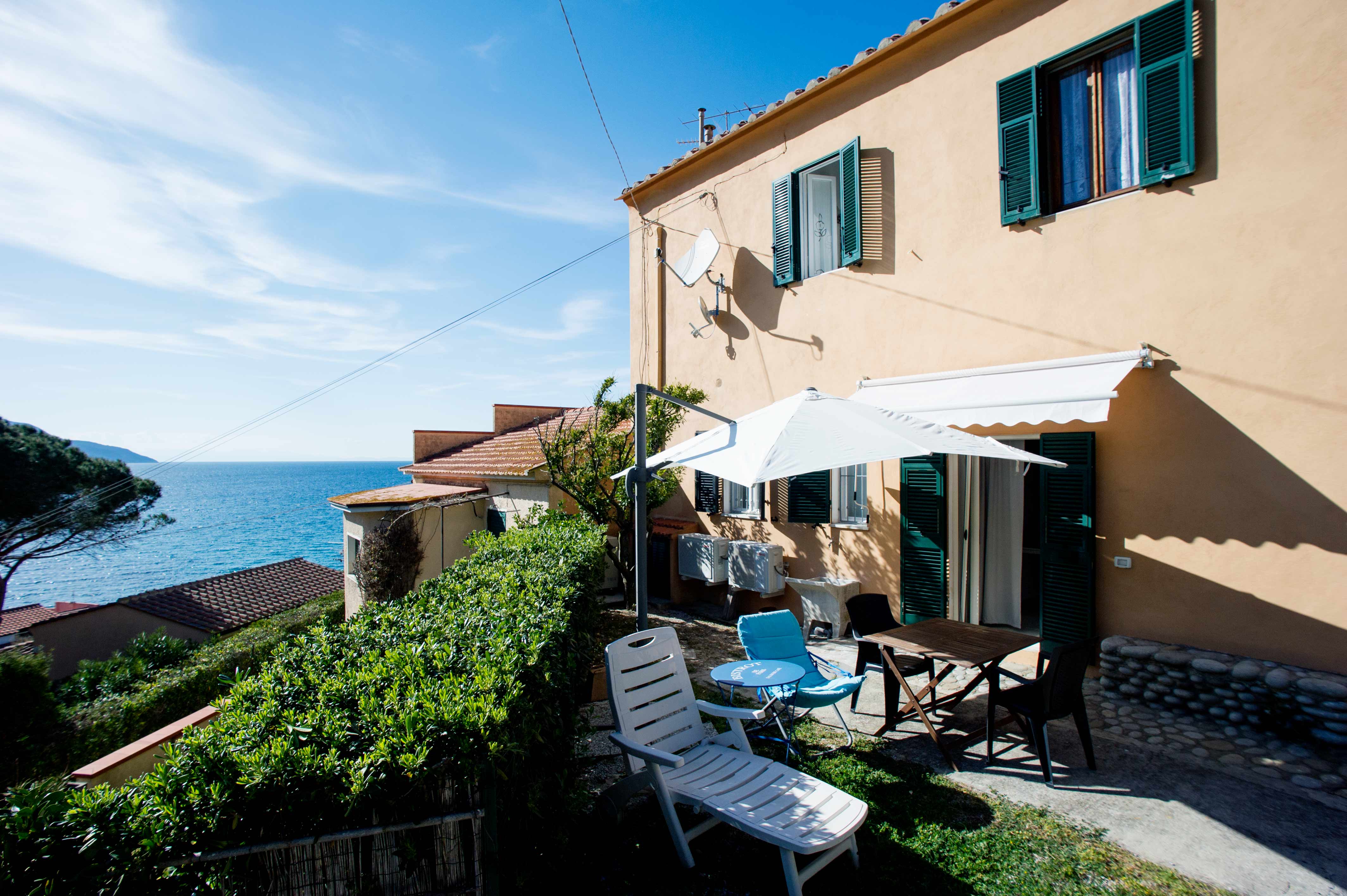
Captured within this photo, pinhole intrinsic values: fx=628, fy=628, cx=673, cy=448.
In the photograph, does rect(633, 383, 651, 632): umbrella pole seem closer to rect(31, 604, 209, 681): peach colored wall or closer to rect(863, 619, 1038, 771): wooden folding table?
rect(863, 619, 1038, 771): wooden folding table

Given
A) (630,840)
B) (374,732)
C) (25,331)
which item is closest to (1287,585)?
(630,840)

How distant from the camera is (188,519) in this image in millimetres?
116500

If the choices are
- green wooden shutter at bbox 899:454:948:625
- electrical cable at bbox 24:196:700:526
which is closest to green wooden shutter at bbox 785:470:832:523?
green wooden shutter at bbox 899:454:948:625

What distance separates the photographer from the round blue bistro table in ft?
19.1

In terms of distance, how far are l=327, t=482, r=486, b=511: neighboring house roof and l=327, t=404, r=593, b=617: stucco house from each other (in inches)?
1.0

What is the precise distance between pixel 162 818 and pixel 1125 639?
916 cm

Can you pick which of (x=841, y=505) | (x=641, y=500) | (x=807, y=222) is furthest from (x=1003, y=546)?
(x=807, y=222)

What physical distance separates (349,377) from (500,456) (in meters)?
5.43

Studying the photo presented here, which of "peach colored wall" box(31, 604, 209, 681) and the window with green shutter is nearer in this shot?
the window with green shutter

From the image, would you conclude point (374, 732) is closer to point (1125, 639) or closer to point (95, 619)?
point (1125, 639)

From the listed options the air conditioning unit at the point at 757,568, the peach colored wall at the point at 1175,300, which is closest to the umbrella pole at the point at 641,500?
the air conditioning unit at the point at 757,568

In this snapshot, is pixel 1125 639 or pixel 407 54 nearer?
pixel 1125 639

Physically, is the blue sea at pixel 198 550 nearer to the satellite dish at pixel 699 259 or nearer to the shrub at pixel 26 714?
the shrub at pixel 26 714

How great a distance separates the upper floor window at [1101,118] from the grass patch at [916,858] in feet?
24.0
